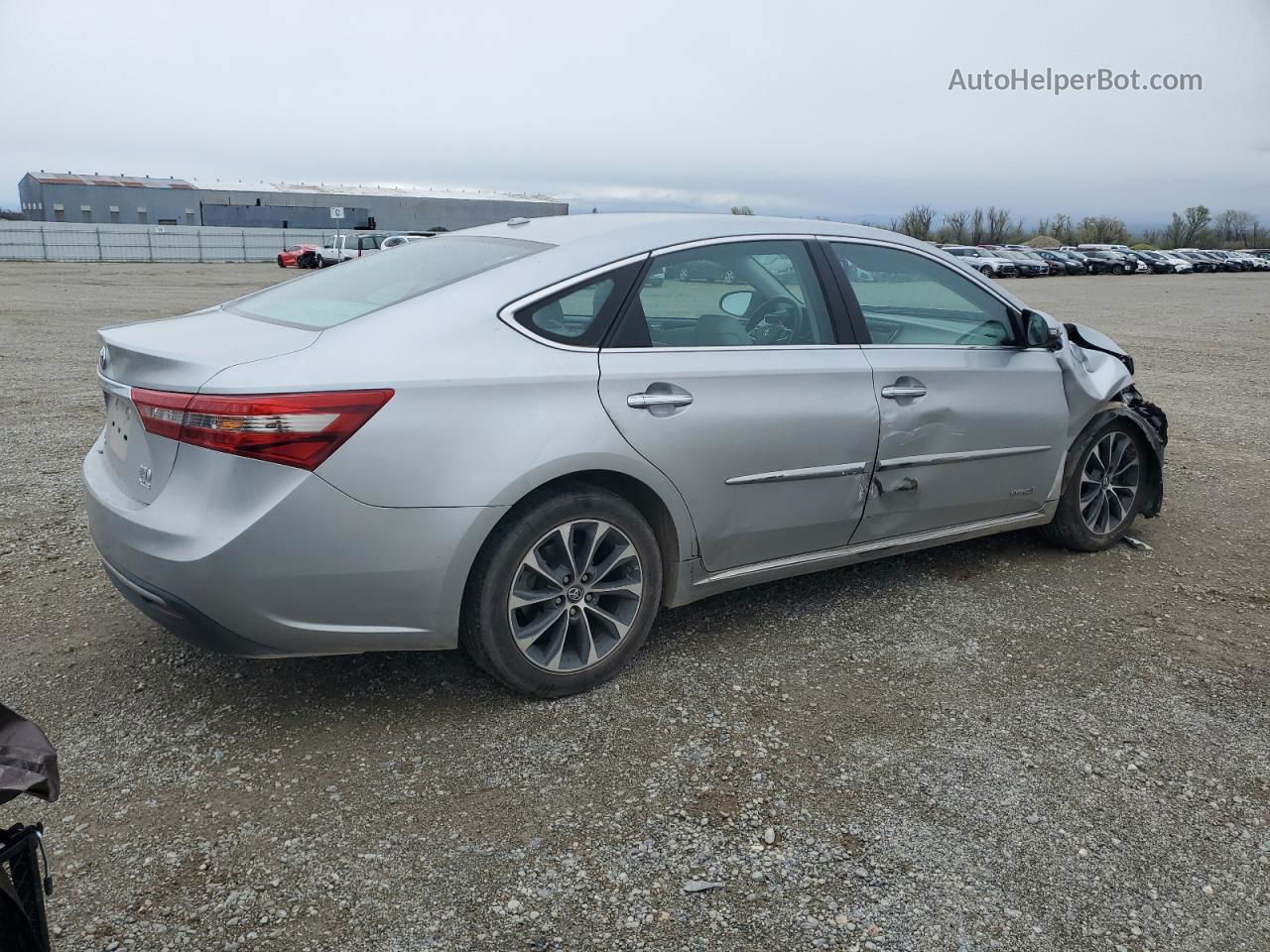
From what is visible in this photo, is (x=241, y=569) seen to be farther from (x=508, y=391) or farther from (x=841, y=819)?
(x=841, y=819)

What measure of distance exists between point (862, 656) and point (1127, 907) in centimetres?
149

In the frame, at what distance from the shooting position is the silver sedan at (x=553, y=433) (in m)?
3.02

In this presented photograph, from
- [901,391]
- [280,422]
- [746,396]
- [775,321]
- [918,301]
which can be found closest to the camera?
[280,422]

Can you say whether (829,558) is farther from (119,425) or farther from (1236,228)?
(1236,228)

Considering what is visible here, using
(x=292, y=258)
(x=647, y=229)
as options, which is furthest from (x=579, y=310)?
(x=292, y=258)

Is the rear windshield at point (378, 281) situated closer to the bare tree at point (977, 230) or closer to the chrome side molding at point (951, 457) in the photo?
the chrome side molding at point (951, 457)

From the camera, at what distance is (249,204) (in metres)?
73.6

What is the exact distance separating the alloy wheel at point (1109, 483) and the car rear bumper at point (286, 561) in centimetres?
324

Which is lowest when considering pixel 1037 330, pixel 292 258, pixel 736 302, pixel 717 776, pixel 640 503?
pixel 717 776

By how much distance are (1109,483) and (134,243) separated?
5018 cm

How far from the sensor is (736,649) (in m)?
4.03

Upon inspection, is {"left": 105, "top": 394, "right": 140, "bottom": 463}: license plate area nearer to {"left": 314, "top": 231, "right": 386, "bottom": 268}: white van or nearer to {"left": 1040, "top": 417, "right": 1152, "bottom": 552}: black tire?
{"left": 1040, "top": 417, "right": 1152, "bottom": 552}: black tire

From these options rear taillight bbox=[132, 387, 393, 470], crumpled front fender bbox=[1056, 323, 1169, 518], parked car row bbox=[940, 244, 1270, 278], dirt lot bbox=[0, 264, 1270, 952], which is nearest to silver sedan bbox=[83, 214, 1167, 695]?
rear taillight bbox=[132, 387, 393, 470]

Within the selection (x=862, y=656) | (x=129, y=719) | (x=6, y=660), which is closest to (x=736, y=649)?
(x=862, y=656)
